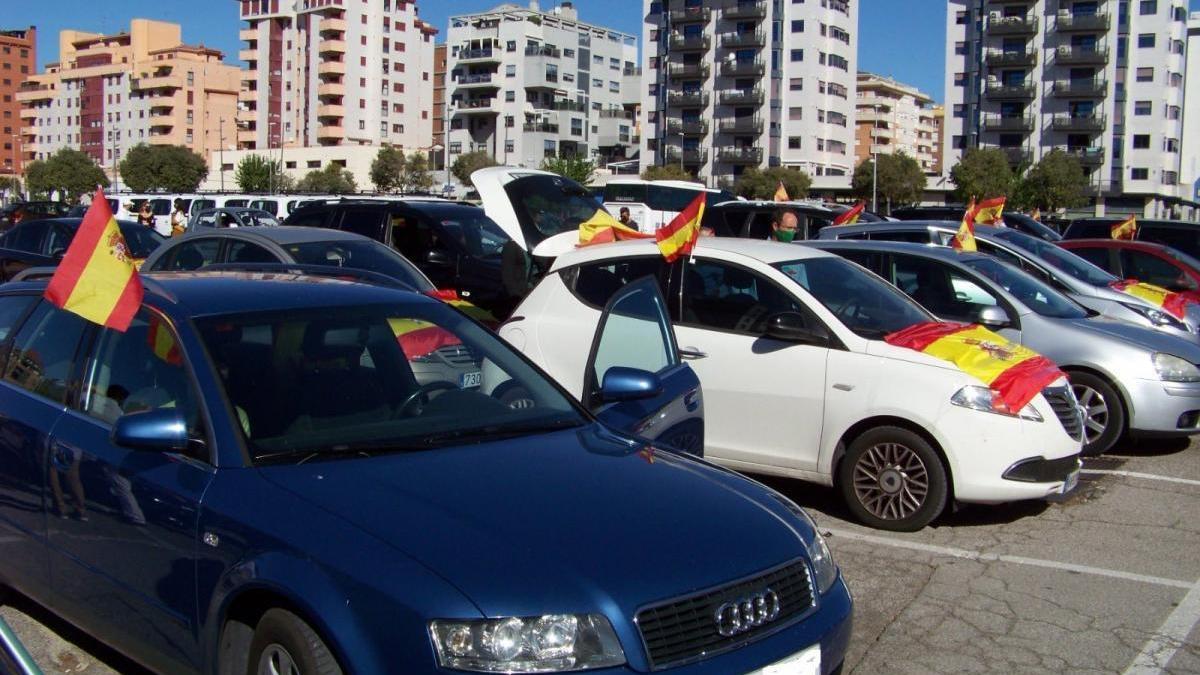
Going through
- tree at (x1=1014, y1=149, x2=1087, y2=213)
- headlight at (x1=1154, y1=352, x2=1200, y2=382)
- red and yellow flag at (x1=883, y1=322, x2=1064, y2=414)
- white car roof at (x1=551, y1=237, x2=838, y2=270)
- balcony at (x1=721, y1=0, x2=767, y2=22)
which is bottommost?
headlight at (x1=1154, y1=352, x2=1200, y2=382)

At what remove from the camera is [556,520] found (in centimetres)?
353

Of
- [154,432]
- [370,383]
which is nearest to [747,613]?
[370,383]

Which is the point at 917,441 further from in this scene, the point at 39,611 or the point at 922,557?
the point at 39,611

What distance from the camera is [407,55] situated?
111500 mm

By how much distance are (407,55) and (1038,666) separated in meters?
112

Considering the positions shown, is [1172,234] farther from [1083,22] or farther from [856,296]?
[1083,22]

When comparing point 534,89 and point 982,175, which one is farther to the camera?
point 534,89

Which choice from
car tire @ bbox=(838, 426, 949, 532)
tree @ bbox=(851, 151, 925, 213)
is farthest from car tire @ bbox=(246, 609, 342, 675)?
tree @ bbox=(851, 151, 925, 213)

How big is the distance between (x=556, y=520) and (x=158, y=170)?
91287 millimetres

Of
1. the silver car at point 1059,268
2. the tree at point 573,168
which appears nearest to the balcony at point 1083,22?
the tree at point 573,168

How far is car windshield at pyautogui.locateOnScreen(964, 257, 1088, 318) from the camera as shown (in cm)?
963

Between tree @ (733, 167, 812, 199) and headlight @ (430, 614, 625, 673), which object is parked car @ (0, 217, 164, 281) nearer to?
headlight @ (430, 614, 625, 673)

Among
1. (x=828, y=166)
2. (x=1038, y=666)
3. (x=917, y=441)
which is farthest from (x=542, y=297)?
(x=828, y=166)

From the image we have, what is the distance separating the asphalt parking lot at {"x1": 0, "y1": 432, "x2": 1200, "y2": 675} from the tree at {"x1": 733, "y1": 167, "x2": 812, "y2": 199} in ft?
229
